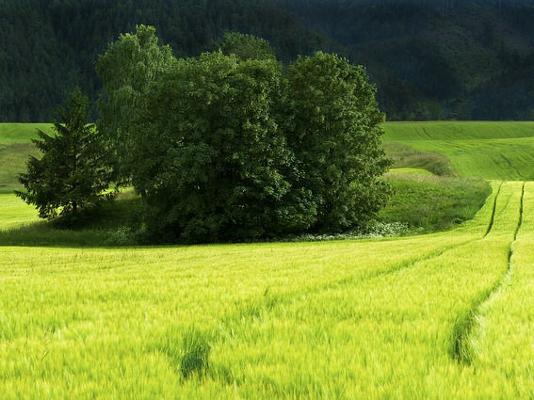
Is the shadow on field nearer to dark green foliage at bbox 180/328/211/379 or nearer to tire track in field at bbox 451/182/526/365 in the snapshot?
tire track in field at bbox 451/182/526/365

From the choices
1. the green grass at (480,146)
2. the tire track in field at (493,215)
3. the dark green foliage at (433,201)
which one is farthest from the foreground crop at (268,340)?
the green grass at (480,146)

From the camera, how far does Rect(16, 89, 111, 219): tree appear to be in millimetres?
52188

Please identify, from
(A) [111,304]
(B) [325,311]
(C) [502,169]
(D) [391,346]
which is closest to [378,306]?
(B) [325,311]

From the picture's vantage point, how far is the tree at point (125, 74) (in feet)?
193

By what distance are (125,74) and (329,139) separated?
29210 mm

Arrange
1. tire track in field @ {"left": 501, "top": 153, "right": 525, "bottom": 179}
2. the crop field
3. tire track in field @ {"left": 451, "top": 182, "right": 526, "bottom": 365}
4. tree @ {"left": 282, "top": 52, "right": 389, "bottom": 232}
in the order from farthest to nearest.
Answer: tire track in field @ {"left": 501, "top": 153, "right": 525, "bottom": 179} < tree @ {"left": 282, "top": 52, "right": 389, "bottom": 232} < tire track in field @ {"left": 451, "top": 182, "right": 526, "bottom": 365} < the crop field

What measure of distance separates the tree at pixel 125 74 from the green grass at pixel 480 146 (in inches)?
2461

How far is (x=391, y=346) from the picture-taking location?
215 inches

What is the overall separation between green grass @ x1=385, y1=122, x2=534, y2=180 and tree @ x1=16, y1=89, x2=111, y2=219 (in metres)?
69.5

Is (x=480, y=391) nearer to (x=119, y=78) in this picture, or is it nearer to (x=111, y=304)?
(x=111, y=304)

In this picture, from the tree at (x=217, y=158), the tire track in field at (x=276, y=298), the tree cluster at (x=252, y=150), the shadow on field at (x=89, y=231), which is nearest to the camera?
the tire track in field at (x=276, y=298)

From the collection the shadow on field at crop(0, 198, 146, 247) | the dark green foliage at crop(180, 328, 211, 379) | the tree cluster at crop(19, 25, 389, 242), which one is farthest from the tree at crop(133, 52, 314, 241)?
the dark green foliage at crop(180, 328, 211, 379)

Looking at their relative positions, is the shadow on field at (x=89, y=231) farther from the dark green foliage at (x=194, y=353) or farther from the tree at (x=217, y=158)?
the dark green foliage at (x=194, y=353)

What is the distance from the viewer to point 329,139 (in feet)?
151
